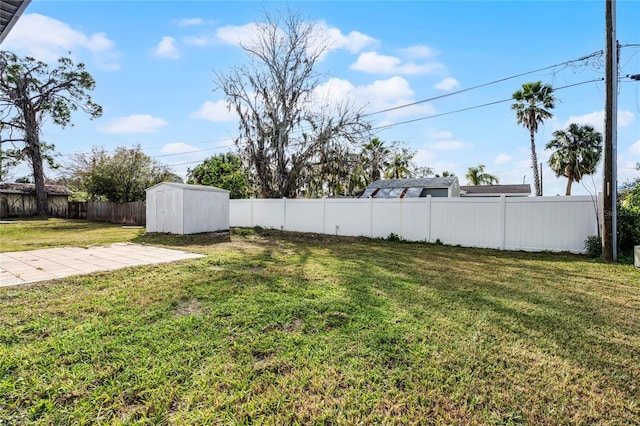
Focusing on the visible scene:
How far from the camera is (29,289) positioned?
3.89 meters

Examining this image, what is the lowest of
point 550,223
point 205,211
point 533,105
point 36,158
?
point 550,223

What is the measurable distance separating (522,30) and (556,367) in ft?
31.2

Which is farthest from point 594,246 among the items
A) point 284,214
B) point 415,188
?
point 415,188

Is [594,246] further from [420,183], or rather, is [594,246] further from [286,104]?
[420,183]

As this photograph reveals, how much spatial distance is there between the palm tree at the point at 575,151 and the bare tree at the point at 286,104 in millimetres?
14016

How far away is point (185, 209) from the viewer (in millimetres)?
10891

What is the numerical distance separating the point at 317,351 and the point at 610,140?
7548 millimetres

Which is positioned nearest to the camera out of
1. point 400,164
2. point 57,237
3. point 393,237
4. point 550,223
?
point 550,223

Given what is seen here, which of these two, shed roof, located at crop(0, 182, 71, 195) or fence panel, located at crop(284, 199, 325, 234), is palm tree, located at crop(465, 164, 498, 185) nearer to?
fence panel, located at crop(284, 199, 325, 234)

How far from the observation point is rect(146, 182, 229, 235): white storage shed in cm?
1092

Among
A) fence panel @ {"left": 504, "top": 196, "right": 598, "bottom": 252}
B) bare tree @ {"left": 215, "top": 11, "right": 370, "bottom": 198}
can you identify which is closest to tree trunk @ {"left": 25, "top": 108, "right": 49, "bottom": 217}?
bare tree @ {"left": 215, "top": 11, "right": 370, "bottom": 198}

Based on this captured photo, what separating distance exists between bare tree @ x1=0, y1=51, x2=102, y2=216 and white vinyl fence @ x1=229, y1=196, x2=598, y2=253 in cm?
1950

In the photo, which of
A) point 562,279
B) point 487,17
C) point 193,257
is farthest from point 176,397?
point 487,17

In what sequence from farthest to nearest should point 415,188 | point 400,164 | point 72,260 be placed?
point 400,164
point 415,188
point 72,260
